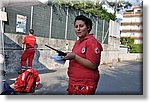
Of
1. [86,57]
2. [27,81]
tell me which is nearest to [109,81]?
[86,57]

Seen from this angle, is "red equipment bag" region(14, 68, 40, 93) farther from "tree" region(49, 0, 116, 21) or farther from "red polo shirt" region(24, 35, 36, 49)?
"tree" region(49, 0, 116, 21)

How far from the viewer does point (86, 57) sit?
1.70 metres

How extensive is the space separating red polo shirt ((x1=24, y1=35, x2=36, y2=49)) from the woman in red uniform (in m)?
0.57

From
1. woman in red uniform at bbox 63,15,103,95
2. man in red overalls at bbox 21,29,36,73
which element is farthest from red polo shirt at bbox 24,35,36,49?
woman in red uniform at bbox 63,15,103,95

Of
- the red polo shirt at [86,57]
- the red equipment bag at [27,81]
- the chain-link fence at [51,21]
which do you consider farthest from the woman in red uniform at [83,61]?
the red equipment bag at [27,81]

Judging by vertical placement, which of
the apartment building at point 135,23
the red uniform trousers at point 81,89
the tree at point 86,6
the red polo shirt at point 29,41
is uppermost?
the tree at point 86,6

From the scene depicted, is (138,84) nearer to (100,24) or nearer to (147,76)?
(147,76)

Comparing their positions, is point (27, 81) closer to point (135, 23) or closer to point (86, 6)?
point (86, 6)

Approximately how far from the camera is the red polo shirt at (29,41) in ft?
7.38

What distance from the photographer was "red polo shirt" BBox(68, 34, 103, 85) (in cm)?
171

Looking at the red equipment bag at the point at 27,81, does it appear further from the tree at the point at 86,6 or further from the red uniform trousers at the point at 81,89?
the tree at the point at 86,6

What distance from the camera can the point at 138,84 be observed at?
2.25m

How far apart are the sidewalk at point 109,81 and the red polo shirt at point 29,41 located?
0.92ft

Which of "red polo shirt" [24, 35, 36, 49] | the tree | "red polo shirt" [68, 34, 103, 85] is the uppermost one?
A: the tree
